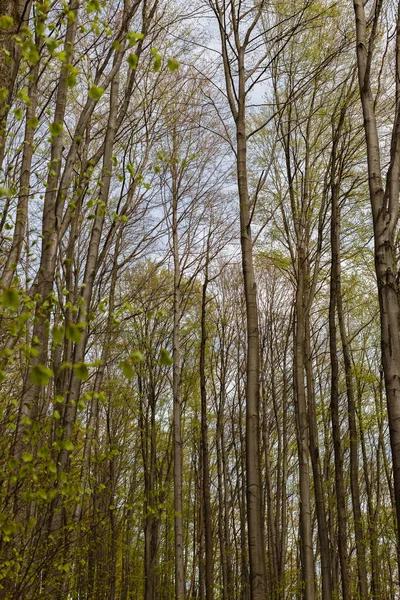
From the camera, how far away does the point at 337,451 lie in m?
6.32

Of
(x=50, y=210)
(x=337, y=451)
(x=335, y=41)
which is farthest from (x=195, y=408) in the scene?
(x=50, y=210)

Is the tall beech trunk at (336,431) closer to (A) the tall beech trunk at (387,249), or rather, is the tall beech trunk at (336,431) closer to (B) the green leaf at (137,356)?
(A) the tall beech trunk at (387,249)

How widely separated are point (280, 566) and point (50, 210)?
10.4m

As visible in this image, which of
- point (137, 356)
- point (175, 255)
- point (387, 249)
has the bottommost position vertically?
point (137, 356)

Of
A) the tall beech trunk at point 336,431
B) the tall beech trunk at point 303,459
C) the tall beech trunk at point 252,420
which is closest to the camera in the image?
the tall beech trunk at point 252,420

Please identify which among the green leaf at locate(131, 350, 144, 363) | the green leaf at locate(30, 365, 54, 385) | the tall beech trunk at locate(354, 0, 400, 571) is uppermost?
the tall beech trunk at locate(354, 0, 400, 571)

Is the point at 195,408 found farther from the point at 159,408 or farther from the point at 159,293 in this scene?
the point at 159,293

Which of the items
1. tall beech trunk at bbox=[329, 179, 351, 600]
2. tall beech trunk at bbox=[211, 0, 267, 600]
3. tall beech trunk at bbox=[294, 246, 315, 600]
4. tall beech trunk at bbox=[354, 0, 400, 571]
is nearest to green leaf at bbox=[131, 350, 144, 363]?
tall beech trunk at bbox=[354, 0, 400, 571]

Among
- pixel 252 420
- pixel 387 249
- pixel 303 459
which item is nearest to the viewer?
pixel 387 249

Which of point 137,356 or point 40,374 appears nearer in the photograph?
point 40,374

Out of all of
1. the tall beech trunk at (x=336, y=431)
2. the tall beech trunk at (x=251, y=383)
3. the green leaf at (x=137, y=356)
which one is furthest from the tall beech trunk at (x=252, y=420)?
the green leaf at (x=137, y=356)

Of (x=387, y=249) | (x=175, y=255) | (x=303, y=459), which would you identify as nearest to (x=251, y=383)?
(x=387, y=249)

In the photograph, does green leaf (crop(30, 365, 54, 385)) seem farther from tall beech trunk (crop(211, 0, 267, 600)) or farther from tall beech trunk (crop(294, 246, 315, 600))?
tall beech trunk (crop(294, 246, 315, 600))

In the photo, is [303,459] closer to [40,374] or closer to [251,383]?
[251,383]
